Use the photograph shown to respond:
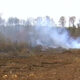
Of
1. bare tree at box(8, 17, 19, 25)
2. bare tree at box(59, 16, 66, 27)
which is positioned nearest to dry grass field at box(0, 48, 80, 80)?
bare tree at box(8, 17, 19, 25)

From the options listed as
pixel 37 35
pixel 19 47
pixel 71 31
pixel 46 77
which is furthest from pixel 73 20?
pixel 46 77

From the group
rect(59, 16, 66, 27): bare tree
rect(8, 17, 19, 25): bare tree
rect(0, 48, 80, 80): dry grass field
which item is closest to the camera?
rect(0, 48, 80, 80): dry grass field

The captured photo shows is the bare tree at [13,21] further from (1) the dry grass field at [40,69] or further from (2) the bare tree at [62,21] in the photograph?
(1) the dry grass field at [40,69]

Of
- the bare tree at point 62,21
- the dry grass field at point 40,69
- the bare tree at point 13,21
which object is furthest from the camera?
the bare tree at point 62,21

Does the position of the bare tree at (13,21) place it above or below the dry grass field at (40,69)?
above

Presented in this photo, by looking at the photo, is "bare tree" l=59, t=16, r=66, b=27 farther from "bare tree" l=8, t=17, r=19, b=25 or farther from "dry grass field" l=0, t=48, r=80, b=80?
"dry grass field" l=0, t=48, r=80, b=80

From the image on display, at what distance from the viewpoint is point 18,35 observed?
143 ft

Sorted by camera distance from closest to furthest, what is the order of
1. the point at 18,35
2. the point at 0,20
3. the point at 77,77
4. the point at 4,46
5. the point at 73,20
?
the point at 77,77 < the point at 4,46 < the point at 18,35 < the point at 0,20 < the point at 73,20

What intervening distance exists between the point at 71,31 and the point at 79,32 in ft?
6.58


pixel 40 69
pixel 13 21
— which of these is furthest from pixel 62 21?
pixel 40 69

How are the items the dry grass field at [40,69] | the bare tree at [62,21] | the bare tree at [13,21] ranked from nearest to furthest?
Answer: the dry grass field at [40,69]
the bare tree at [13,21]
the bare tree at [62,21]

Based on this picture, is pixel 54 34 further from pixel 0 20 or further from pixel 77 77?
pixel 77 77

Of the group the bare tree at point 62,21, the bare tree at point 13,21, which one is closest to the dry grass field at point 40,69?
the bare tree at point 13,21

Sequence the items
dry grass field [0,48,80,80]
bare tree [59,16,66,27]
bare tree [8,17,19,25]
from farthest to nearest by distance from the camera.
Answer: bare tree [59,16,66,27]
bare tree [8,17,19,25]
dry grass field [0,48,80,80]
